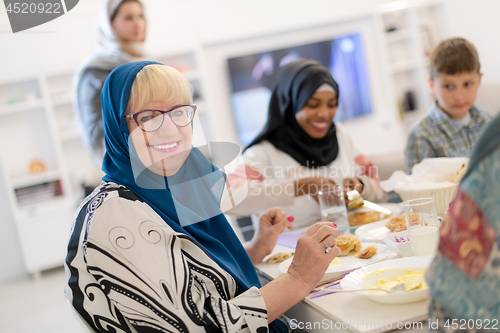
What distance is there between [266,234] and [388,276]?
→ 441 millimetres

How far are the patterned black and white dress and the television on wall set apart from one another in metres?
3.96

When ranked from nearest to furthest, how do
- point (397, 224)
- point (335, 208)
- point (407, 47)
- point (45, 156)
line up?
point (397, 224), point (335, 208), point (45, 156), point (407, 47)

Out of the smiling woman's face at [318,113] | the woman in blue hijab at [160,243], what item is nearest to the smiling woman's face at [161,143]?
the woman in blue hijab at [160,243]

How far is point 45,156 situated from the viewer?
457 cm

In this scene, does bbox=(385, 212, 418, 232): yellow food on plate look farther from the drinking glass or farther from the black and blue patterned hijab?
the black and blue patterned hijab

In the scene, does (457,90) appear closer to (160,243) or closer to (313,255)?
(313,255)

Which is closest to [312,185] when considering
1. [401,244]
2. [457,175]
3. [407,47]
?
[457,175]

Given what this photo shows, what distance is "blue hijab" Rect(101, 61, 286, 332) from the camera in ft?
3.12

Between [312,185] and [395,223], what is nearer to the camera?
[395,223]

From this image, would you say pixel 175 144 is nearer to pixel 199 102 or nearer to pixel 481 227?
pixel 481 227

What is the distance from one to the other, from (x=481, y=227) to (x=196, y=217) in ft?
2.03

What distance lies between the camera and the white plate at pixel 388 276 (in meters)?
0.75

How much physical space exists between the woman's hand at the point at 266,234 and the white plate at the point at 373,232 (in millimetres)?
210

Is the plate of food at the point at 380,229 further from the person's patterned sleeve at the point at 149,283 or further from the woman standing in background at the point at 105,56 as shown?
the woman standing in background at the point at 105,56
